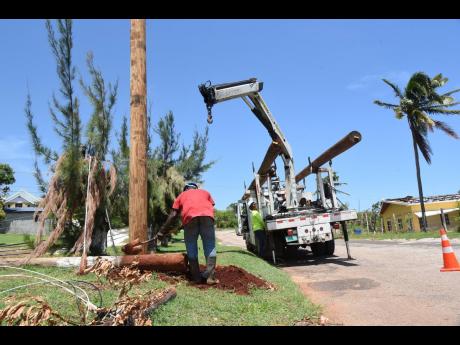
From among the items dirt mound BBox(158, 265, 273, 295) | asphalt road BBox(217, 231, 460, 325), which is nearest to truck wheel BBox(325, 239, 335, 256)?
asphalt road BBox(217, 231, 460, 325)

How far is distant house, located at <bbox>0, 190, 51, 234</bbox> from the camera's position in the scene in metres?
43.4

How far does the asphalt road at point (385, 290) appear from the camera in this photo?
4840 mm

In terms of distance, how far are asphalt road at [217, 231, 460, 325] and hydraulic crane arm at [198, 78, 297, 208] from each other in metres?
2.63

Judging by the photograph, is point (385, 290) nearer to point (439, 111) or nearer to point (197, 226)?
point (197, 226)

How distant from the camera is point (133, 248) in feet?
21.5

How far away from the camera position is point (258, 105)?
1202 cm

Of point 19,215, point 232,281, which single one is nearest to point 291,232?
point 232,281

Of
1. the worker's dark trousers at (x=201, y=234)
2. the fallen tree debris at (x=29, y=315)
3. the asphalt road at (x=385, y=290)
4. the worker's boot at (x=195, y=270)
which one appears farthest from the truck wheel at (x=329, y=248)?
the fallen tree debris at (x=29, y=315)

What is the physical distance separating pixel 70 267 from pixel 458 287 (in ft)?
20.4

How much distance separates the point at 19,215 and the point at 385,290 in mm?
54870

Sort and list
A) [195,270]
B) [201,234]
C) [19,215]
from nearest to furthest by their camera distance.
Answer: [195,270], [201,234], [19,215]
